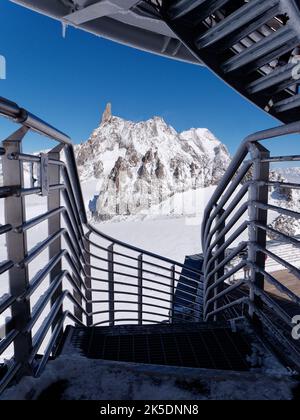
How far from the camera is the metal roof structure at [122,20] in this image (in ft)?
10.8

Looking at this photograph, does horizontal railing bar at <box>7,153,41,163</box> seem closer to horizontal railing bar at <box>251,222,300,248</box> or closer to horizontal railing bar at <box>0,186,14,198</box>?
horizontal railing bar at <box>0,186,14,198</box>

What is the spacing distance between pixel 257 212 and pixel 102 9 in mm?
3050

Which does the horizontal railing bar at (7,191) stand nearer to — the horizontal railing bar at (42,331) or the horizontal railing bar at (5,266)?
the horizontal railing bar at (5,266)

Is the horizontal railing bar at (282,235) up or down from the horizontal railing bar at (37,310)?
up

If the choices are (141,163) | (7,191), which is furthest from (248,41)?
(141,163)

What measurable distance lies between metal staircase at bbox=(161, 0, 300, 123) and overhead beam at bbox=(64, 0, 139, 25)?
44cm

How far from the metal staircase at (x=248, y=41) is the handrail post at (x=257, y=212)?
5.41 ft

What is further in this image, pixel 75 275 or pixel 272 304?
pixel 75 275

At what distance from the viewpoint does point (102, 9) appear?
3.31 m

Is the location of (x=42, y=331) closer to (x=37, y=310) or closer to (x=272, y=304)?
(x=37, y=310)

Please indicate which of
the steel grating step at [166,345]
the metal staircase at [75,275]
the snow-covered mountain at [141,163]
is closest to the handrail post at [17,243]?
the metal staircase at [75,275]

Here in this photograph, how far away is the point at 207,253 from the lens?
2.11 meters

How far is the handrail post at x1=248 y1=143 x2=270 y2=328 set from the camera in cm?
138
